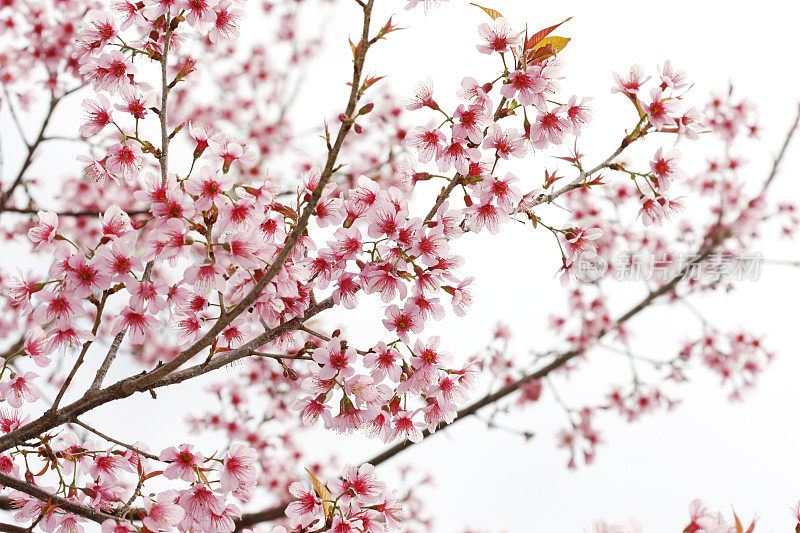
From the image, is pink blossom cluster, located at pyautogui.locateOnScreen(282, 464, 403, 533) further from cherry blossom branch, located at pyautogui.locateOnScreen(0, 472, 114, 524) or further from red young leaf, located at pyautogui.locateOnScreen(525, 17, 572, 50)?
red young leaf, located at pyautogui.locateOnScreen(525, 17, 572, 50)

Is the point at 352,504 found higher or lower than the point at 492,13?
lower

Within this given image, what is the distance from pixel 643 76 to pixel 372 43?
3.82 feet

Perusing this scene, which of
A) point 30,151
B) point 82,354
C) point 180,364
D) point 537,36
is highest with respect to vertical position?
point 30,151

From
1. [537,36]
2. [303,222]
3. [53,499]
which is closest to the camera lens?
[303,222]

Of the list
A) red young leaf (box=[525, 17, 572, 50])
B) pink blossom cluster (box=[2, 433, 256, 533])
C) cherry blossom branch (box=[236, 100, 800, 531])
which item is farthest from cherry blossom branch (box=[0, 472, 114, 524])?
red young leaf (box=[525, 17, 572, 50])

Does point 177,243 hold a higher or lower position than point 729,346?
lower

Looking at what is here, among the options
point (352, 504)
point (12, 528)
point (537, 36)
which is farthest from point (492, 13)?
point (12, 528)

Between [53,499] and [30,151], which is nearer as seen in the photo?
[53,499]

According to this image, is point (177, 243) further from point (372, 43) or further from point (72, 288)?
point (372, 43)

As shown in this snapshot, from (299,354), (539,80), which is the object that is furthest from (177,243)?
(539,80)

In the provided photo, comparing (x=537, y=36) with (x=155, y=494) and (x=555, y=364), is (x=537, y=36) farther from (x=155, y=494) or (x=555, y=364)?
(x=555, y=364)

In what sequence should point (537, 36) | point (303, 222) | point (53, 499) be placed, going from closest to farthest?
1. point (303, 222)
2. point (537, 36)
3. point (53, 499)

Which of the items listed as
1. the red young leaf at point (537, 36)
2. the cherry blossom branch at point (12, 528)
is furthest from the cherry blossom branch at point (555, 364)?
the red young leaf at point (537, 36)

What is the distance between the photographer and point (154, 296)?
205cm
